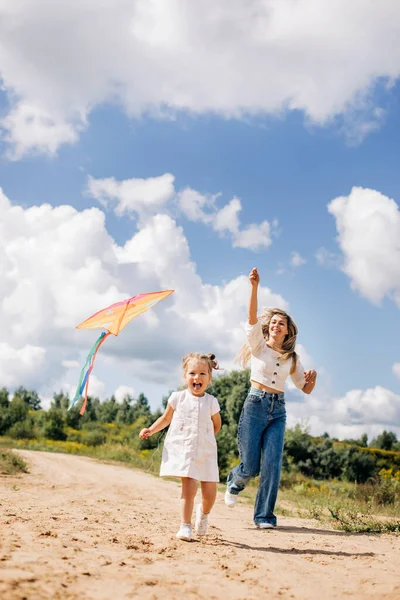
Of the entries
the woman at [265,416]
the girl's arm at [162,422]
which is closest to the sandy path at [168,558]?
the woman at [265,416]

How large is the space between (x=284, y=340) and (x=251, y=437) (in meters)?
0.98

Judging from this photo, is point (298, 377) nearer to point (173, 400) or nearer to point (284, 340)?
point (284, 340)

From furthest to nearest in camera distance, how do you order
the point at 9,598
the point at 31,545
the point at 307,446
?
the point at 307,446
the point at 31,545
the point at 9,598

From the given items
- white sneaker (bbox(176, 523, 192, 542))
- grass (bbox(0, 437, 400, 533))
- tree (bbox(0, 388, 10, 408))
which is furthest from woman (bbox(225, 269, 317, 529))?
tree (bbox(0, 388, 10, 408))

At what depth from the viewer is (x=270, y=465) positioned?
5.34 metres

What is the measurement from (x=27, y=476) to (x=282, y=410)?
6.12 m

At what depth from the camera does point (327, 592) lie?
9.94 ft

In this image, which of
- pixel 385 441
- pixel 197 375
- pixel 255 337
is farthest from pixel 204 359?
pixel 385 441

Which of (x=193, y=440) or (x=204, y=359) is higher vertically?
(x=204, y=359)

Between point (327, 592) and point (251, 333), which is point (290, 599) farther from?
point (251, 333)

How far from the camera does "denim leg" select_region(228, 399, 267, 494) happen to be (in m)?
5.37

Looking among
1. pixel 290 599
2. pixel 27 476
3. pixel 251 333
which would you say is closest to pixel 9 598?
pixel 290 599

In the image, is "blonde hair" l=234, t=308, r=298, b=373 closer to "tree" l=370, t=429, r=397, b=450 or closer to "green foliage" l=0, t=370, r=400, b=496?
"green foliage" l=0, t=370, r=400, b=496

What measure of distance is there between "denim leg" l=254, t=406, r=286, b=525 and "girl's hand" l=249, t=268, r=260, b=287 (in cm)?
121
